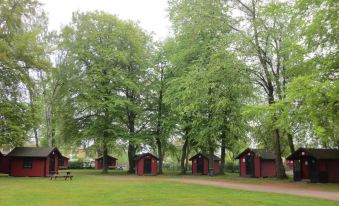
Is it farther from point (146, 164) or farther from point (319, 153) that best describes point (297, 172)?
point (146, 164)

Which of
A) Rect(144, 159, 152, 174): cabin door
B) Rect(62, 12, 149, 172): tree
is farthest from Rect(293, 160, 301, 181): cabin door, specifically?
Rect(62, 12, 149, 172): tree

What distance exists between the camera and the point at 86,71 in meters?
43.2

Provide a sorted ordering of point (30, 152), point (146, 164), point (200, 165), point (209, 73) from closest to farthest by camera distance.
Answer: point (209, 73) → point (30, 152) → point (146, 164) → point (200, 165)

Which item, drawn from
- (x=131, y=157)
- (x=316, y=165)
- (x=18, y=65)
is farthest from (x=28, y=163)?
(x=316, y=165)

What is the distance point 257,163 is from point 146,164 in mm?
12347

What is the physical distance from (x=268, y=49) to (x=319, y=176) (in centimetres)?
1061

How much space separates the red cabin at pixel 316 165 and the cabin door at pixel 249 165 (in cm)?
770

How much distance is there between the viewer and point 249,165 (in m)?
40.5

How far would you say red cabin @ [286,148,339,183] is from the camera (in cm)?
2966

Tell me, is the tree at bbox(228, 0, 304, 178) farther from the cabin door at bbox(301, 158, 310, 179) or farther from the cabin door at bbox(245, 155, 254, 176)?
the cabin door at bbox(245, 155, 254, 176)

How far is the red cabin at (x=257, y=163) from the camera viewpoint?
39312 mm

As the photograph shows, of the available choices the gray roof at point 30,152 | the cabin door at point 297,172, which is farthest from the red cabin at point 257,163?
the gray roof at point 30,152

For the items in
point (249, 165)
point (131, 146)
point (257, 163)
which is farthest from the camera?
point (131, 146)

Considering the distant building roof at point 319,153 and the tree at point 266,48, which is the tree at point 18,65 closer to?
the tree at point 266,48
